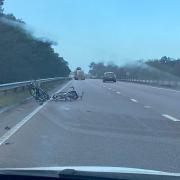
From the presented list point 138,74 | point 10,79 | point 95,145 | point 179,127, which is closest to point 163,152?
point 95,145

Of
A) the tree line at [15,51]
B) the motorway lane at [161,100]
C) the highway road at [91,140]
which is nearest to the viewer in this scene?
the highway road at [91,140]

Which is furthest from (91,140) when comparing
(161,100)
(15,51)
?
(15,51)

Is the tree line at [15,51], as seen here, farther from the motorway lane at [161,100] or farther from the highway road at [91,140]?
the highway road at [91,140]

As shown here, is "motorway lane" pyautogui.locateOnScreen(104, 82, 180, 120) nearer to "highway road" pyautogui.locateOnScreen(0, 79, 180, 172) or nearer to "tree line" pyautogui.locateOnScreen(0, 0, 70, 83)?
"highway road" pyautogui.locateOnScreen(0, 79, 180, 172)

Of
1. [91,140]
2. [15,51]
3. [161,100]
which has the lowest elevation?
[161,100]

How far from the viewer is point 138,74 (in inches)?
5207

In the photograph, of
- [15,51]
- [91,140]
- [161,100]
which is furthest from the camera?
[15,51]

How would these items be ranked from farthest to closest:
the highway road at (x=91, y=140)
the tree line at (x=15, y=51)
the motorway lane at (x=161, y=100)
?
the tree line at (x=15, y=51) < the motorway lane at (x=161, y=100) < the highway road at (x=91, y=140)

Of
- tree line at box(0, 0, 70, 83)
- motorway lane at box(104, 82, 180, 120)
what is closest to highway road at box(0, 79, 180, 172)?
motorway lane at box(104, 82, 180, 120)

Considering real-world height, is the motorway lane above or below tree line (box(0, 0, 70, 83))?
below

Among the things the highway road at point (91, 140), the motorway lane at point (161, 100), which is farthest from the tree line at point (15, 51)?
the highway road at point (91, 140)

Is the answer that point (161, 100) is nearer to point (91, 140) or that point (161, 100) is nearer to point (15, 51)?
point (91, 140)

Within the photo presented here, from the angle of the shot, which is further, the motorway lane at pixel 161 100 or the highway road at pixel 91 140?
the motorway lane at pixel 161 100

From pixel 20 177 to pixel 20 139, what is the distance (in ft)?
32.4
